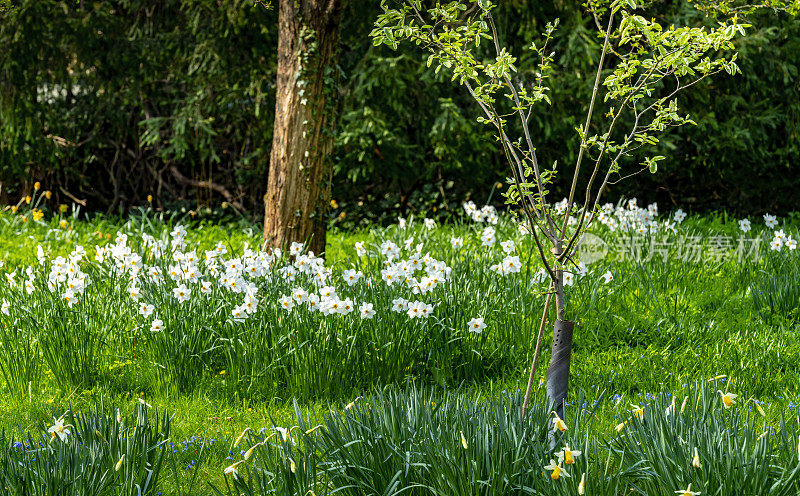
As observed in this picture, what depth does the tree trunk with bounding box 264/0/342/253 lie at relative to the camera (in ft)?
17.2

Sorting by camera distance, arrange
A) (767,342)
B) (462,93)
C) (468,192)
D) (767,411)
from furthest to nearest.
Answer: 1. (468,192)
2. (462,93)
3. (767,342)
4. (767,411)

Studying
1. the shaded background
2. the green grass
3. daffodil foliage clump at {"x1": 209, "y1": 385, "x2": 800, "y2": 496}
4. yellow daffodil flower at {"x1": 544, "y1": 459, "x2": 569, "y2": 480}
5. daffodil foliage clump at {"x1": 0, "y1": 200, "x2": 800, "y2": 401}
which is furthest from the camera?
the shaded background

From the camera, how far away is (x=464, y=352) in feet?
12.5

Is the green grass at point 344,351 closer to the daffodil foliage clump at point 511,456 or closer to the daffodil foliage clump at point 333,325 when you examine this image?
the daffodil foliage clump at point 333,325

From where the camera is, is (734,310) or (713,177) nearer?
(734,310)

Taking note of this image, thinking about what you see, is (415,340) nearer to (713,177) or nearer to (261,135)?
(261,135)

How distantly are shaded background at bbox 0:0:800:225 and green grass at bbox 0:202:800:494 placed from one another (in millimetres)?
2998

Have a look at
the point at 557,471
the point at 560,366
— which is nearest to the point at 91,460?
the point at 557,471

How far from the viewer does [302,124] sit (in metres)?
5.33

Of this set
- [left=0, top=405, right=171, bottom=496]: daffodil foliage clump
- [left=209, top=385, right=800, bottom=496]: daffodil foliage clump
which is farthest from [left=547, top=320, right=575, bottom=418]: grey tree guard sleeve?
[left=0, top=405, right=171, bottom=496]: daffodil foliage clump

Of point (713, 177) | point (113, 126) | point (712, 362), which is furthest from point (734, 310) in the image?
point (113, 126)

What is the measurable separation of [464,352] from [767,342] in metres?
1.60

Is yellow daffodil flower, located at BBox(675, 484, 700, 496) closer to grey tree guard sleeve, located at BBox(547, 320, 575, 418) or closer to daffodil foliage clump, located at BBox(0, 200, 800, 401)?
grey tree guard sleeve, located at BBox(547, 320, 575, 418)

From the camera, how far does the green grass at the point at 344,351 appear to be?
3477mm
